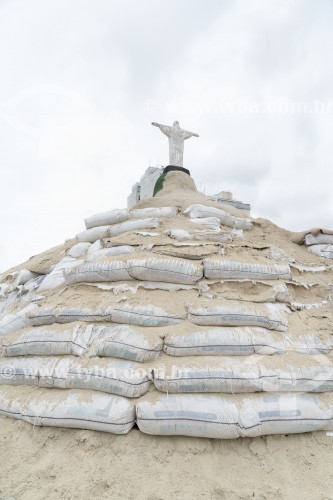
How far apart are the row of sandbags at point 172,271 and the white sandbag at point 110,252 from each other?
377 millimetres

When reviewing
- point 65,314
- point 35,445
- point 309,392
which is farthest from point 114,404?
point 309,392

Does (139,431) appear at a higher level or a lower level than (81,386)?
lower

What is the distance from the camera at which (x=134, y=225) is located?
499cm

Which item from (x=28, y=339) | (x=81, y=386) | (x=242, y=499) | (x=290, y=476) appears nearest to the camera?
(x=242, y=499)

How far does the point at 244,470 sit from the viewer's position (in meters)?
2.29

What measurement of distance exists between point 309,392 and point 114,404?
5.19 feet

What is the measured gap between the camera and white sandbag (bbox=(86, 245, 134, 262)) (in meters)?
4.25

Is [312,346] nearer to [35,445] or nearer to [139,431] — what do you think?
[139,431]

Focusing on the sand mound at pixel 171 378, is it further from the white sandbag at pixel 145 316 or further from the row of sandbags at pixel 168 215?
the row of sandbags at pixel 168 215

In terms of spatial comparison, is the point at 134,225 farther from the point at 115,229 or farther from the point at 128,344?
the point at 128,344

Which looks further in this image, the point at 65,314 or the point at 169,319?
the point at 65,314

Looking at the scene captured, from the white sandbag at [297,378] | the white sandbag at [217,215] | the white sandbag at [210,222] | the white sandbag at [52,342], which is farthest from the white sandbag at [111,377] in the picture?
the white sandbag at [217,215]

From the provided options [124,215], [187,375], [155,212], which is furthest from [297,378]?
[124,215]

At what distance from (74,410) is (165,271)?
5.34 feet
